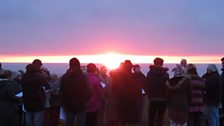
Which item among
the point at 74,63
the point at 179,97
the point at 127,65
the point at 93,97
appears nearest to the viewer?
the point at 74,63

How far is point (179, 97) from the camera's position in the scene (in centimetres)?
1304

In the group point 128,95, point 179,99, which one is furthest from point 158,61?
point 128,95

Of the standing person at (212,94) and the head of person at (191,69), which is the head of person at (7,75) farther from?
the standing person at (212,94)

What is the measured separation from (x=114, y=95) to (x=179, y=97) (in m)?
1.49

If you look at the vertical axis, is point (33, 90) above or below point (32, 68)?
below

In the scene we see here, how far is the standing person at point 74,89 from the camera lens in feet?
41.2

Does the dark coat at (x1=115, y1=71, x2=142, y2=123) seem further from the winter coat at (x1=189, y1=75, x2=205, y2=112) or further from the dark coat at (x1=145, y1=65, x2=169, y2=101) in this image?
the winter coat at (x1=189, y1=75, x2=205, y2=112)

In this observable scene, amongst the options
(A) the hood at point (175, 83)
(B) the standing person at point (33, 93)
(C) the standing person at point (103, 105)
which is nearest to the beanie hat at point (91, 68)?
(C) the standing person at point (103, 105)

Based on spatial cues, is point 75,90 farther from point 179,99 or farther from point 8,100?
point 179,99

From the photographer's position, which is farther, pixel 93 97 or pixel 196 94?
pixel 93 97

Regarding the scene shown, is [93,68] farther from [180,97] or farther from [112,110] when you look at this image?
[180,97]

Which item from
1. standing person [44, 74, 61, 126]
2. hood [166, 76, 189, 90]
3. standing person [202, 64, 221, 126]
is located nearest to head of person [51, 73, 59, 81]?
standing person [44, 74, 61, 126]

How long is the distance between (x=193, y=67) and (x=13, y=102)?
14.4ft

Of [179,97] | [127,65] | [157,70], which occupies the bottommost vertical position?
[179,97]
